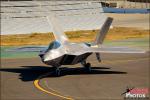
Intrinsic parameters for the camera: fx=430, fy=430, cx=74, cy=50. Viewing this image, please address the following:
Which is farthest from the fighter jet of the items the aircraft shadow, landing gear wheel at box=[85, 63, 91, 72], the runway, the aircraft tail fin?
the runway

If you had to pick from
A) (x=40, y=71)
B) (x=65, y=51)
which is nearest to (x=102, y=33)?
(x=65, y=51)

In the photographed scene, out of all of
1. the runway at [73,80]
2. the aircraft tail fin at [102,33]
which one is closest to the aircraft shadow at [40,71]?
the runway at [73,80]

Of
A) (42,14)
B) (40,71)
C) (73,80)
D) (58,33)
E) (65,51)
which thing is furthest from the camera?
(42,14)

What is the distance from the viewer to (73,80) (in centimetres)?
2723

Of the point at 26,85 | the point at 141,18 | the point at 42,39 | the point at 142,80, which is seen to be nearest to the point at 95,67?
the point at 142,80

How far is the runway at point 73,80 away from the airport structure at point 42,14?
2435cm

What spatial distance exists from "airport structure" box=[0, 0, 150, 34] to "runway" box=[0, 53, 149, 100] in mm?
24352

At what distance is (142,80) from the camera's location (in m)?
26.9

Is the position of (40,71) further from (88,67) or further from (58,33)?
(88,67)

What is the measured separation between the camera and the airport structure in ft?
203

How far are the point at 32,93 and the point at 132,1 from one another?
13746cm

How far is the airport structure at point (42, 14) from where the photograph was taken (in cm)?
6184

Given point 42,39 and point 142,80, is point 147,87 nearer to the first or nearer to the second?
point 142,80

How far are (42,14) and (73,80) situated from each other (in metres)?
38.8
